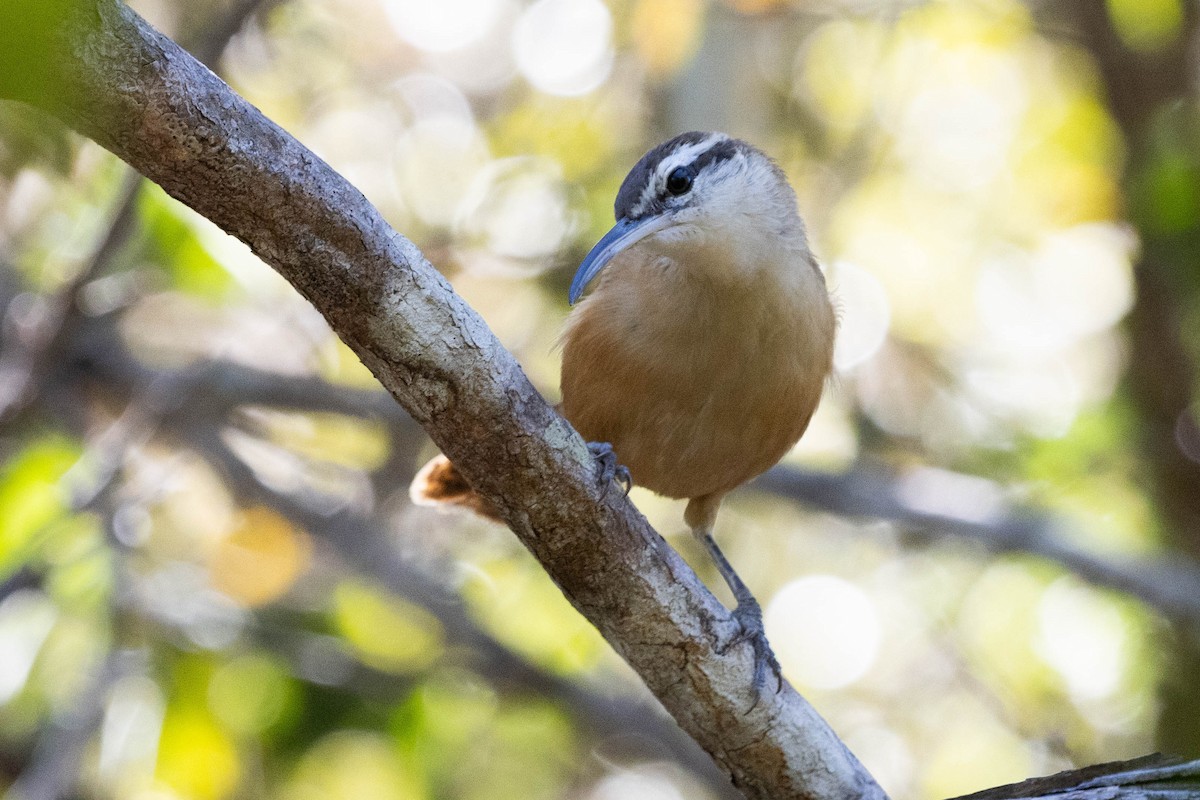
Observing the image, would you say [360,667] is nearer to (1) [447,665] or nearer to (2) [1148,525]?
(1) [447,665]

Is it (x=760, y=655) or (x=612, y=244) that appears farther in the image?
(x=612, y=244)

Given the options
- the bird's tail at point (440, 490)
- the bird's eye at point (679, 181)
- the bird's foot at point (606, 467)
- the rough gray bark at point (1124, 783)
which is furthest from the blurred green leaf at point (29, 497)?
the rough gray bark at point (1124, 783)

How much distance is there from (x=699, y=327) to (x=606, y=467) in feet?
2.40

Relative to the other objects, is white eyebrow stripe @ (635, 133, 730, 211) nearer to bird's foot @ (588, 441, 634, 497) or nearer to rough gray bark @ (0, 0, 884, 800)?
bird's foot @ (588, 441, 634, 497)

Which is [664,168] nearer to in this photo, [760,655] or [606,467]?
[606,467]

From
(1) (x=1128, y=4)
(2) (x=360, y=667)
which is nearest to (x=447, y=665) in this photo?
(2) (x=360, y=667)

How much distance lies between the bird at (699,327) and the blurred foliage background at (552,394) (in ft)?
2.47

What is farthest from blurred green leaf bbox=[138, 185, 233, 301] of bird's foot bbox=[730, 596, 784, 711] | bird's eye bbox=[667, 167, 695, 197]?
bird's foot bbox=[730, 596, 784, 711]

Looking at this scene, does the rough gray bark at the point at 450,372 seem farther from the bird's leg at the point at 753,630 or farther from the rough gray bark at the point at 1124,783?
the rough gray bark at the point at 1124,783

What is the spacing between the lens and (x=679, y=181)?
361 centimetres

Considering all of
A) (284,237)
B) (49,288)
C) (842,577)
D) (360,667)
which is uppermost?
(842,577)

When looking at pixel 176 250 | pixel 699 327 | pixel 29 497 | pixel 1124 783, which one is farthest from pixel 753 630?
pixel 176 250

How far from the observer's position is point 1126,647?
5496 millimetres

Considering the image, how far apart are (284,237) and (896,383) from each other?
483 cm
